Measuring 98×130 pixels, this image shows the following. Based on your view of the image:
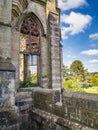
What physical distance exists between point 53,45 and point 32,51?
1216mm

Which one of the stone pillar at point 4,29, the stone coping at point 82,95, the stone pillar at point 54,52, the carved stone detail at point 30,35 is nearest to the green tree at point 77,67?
the stone pillar at point 54,52

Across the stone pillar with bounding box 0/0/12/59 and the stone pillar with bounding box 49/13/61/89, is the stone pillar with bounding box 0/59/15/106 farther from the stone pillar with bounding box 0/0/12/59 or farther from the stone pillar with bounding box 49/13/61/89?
the stone pillar with bounding box 49/13/61/89

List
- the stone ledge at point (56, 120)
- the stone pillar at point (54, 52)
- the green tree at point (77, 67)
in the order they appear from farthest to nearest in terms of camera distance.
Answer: the green tree at point (77, 67), the stone pillar at point (54, 52), the stone ledge at point (56, 120)

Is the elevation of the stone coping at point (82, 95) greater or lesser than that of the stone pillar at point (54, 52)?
lesser

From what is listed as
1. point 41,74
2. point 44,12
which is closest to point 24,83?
point 41,74

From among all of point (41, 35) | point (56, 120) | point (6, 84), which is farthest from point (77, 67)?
point (56, 120)

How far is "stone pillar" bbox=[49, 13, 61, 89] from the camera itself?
9055 mm

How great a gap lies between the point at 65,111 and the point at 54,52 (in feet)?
14.7

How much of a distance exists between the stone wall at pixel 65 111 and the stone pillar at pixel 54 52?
2.35 metres

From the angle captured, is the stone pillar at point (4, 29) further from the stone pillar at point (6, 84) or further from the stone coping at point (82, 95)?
the stone coping at point (82, 95)

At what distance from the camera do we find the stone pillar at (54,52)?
29.7 feet

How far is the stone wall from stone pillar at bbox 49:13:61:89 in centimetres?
235

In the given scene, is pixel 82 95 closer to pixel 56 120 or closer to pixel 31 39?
pixel 56 120

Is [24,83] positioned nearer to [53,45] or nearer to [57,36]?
[53,45]
